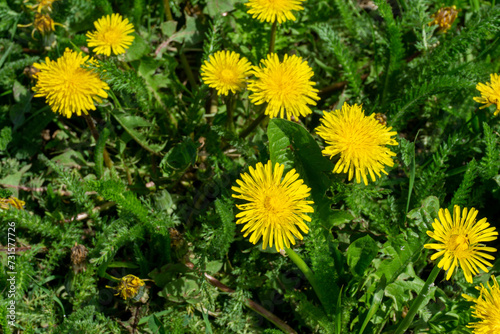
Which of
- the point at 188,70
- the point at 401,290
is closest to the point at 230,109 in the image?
the point at 188,70

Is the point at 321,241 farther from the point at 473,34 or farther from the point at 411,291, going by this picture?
the point at 473,34

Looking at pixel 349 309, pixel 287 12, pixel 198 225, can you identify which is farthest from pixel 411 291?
pixel 287 12

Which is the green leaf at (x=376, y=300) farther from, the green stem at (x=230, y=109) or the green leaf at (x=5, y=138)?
the green leaf at (x=5, y=138)

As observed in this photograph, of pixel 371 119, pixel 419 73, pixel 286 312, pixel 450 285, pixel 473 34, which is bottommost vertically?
pixel 286 312

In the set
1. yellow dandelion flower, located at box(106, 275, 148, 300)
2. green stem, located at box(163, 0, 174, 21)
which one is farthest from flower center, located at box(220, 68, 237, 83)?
yellow dandelion flower, located at box(106, 275, 148, 300)

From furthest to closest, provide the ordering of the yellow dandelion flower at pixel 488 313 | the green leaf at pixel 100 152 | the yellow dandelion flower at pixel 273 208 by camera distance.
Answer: the green leaf at pixel 100 152 < the yellow dandelion flower at pixel 273 208 < the yellow dandelion flower at pixel 488 313

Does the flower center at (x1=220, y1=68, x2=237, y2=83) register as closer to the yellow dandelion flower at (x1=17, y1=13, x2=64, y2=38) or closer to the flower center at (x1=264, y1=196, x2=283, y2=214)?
the flower center at (x1=264, y1=196, x2=283, y2=214)

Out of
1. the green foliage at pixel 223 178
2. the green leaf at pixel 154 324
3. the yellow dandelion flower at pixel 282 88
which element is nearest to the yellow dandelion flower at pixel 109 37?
the green foliage at pixel 223 178
